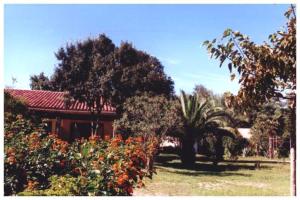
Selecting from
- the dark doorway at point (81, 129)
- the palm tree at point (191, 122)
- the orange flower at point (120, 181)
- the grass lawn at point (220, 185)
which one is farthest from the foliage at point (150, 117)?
the orange flower at point (120, 181)

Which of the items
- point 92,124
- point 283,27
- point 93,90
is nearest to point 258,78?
point 283,27

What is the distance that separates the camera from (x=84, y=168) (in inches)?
231

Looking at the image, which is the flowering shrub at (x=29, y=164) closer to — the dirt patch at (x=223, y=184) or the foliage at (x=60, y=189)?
the foliage at (x=60, y=189)

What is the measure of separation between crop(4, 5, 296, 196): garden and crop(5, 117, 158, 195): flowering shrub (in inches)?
0.7

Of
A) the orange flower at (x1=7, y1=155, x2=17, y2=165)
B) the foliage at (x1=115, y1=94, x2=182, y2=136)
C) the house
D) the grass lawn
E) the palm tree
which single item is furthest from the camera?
the house

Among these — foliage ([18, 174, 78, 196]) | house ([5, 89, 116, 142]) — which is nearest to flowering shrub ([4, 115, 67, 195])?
foliage ([18, 174, 78, 196])

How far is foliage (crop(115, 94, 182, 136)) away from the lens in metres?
16.6

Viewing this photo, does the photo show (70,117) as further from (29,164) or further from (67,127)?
(29,164)

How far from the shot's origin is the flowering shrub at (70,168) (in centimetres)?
518

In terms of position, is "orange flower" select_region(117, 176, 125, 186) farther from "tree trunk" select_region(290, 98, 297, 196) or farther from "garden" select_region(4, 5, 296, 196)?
"tree trunk" select_region(290, 98, 297, 196)

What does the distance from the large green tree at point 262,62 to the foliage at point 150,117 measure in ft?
36.6

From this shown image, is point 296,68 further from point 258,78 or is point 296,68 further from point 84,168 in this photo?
point 84,168

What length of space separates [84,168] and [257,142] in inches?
879


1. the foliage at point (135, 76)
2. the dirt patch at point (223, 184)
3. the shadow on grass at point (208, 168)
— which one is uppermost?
the foliage at point (135, 76)
